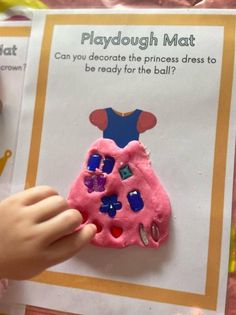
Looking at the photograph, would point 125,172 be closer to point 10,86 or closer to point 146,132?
point 146,132

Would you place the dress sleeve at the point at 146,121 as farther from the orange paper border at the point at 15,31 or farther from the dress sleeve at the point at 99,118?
the orange paper border at the point at 15,31

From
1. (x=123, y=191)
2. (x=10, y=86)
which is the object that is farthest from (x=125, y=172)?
(x=10, y=86)

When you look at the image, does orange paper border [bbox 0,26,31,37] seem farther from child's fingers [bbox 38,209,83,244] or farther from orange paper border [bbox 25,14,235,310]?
child's fingers [bbox 38,209,83,244]

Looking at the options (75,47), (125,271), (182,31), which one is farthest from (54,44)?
(125,271)

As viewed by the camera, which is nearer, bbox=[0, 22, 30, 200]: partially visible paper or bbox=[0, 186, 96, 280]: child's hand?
bbox=[0, 186, 96, 280]: child's hand

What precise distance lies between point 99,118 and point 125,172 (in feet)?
0.21

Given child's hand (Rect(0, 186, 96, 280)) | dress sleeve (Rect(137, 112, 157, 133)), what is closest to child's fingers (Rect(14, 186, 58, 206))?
child's hand (Rect(0, 186, 96, 280))

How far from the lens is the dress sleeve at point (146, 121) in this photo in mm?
442

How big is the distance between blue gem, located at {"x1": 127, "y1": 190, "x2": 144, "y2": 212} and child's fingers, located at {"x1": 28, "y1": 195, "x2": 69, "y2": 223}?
0.23ft

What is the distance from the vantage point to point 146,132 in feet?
1.45

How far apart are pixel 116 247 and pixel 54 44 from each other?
0.71 ft

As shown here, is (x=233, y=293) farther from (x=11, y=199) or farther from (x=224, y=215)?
(x=11, y=199)

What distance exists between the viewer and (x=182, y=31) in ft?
1.47

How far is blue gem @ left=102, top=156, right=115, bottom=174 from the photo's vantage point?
434 millimetres
